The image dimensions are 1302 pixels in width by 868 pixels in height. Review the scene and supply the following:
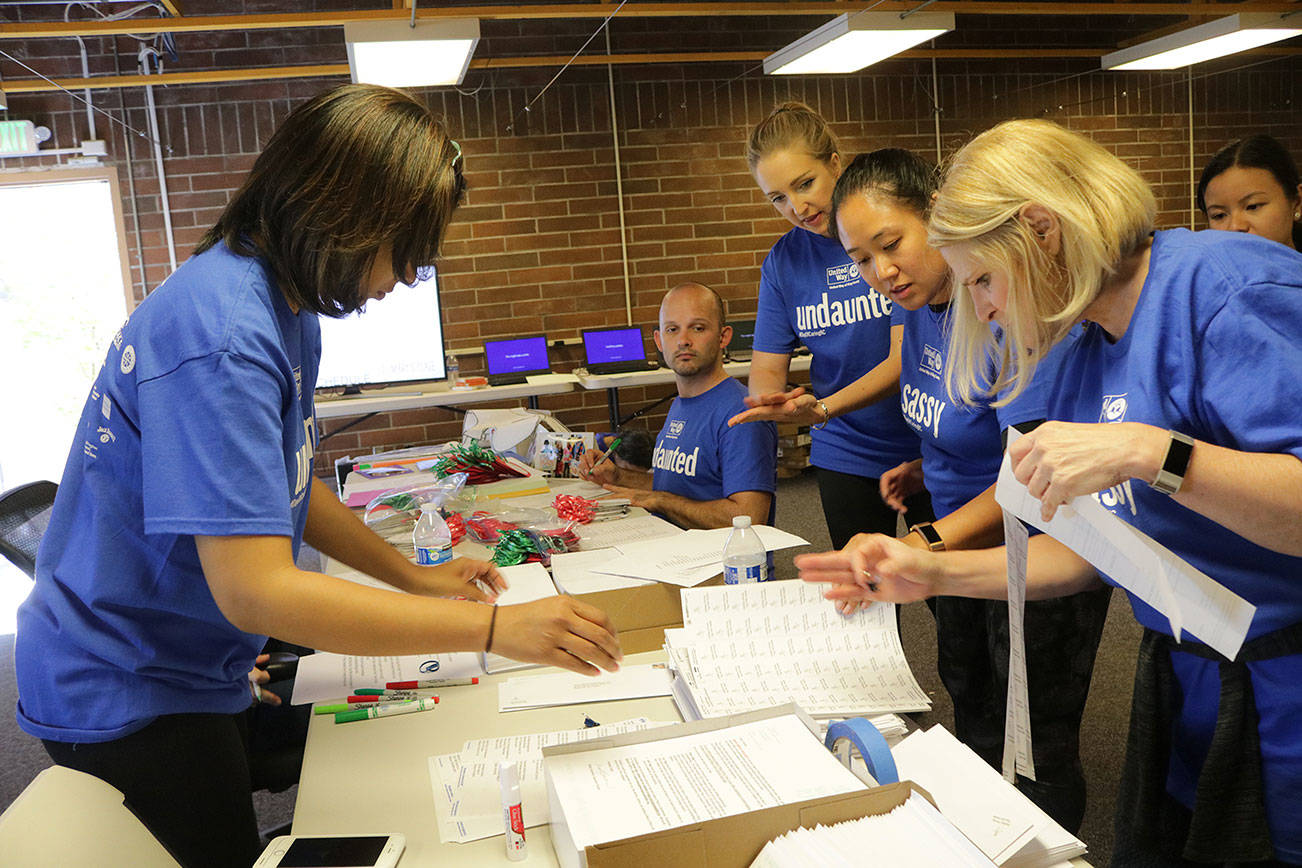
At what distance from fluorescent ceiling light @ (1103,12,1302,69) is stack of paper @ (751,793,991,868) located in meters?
5.06

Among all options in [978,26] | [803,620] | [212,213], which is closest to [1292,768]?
[803,620]

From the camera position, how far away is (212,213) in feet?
19.5

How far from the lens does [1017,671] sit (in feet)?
4.04

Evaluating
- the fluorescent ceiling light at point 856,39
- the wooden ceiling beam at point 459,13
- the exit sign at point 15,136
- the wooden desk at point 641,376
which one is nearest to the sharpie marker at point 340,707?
the wooden ceiling beam at point 459,13

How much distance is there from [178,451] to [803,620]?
0.89 meters

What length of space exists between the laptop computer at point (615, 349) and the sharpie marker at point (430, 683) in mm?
4254

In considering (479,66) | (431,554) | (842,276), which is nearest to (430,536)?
(431,554)

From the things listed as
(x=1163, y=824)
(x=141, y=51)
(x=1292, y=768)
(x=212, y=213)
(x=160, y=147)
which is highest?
(x=141, y=51)

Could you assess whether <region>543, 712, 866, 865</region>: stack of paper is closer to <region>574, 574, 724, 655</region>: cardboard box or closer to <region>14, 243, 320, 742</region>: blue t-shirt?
<region>14, 243, 320, 742</region>: blue t-shirt

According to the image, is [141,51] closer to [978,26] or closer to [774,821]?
[978,26]

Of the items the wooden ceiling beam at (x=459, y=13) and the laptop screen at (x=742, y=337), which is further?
the laptop screen at (x=742, y=337)

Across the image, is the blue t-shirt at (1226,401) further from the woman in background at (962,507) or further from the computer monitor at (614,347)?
the computer monitor at (614,347)

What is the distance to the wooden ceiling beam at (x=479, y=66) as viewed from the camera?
17.1 feet

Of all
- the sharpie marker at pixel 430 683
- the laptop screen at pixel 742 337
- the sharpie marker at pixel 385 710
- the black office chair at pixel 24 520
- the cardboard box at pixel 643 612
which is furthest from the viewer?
the laptop screen at pixel 742 337
